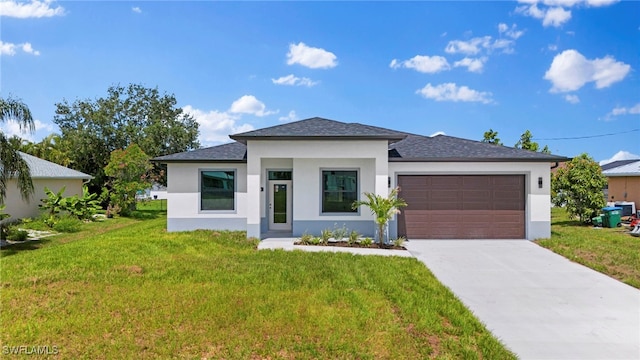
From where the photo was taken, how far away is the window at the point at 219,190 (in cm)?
1331

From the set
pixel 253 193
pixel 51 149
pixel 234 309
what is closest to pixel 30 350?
pixel 234 309

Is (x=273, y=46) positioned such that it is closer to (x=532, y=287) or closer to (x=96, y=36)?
(x=96, y=36)

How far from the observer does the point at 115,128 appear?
28.3 meters

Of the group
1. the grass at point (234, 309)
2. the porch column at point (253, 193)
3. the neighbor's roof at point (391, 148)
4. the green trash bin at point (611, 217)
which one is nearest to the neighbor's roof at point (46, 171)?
the neighbor's roof at point (391, 148)

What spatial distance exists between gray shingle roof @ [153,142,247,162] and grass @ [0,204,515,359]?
510 cm

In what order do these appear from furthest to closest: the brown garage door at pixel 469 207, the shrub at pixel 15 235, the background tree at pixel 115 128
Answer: the background tree at pixel 115 128
the shrub at pixel 15 235
the brown garage door at pixel 469 207

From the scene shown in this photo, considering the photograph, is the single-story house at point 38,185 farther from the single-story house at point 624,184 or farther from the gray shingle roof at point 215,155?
the single-story house at point 624,184

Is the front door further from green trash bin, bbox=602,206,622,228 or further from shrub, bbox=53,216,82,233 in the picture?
green trash bin, bbox=602,206,622,228

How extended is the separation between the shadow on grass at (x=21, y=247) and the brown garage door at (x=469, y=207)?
13.6 meters

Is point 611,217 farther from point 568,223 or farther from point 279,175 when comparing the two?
point 279,175

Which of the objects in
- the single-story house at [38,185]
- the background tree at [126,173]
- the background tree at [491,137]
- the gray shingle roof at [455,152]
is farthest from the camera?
the background tree at [491,137]

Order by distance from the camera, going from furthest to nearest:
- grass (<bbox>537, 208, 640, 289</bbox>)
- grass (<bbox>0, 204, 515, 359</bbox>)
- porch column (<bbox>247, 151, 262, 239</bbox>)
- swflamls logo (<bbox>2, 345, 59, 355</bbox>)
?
porch column (<bbox>247, 151, 262, 239</bbox>), grass (<bbox>537, 208, 640, 289</bbox>), grass (<bbox>0, 204, 515, 359</bbox>), swflamls logo (<bbox>2, 345, 59, 355</bbox>)

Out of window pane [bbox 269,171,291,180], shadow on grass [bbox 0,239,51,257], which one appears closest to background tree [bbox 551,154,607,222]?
window pane [bbox 269,171,291,180]

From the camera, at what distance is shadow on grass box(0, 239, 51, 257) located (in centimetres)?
1124
